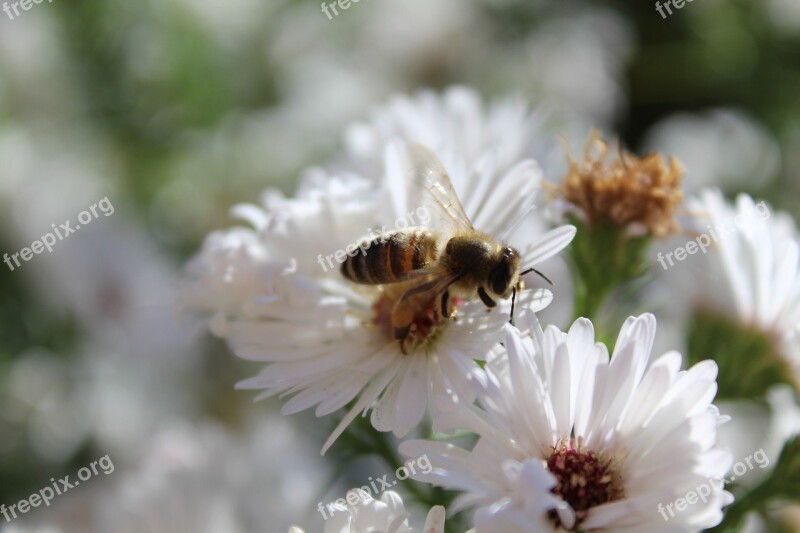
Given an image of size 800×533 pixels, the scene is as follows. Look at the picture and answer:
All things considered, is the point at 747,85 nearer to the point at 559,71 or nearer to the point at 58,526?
the point at 559,71

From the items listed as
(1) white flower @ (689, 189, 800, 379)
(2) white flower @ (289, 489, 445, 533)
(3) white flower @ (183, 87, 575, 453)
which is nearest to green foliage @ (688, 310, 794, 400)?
(1) white flower @ (689, 189, 800, 379)

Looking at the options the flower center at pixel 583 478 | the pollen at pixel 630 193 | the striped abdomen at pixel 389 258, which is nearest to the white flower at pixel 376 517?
the flower center at pixel 583 478

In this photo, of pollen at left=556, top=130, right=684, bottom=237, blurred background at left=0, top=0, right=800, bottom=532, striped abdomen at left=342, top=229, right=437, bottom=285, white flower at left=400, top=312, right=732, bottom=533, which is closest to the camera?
white flower at left=400, top=312, right=732, bottom=533

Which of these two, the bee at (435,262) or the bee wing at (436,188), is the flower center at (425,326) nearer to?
the bee at (435,262)

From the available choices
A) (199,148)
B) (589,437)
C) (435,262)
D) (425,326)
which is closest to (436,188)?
(435,262)

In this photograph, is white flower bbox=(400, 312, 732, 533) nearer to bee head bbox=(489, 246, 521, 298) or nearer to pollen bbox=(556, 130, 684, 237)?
bee head bbox=(489, 246, 521, 298)

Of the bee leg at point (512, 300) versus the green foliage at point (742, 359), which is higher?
the bee leg at point (512, 300)

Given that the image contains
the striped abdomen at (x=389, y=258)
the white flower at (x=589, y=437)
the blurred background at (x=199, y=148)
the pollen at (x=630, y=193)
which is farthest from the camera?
the blurred background at (x=199, y=148)
